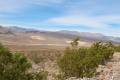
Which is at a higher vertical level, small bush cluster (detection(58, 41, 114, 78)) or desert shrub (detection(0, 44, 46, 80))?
desert shrub (detection(0, 44, 46, 80))

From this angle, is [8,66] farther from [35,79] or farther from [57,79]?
[57,79]

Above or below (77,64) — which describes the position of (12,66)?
above

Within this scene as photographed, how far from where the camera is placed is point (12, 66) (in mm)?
15086

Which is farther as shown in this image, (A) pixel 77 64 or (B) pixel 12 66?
(A) pixel 77 64

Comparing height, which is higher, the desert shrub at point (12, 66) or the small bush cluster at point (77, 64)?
the desert shrub at point (12, 66)

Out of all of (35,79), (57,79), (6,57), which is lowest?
(57,79)

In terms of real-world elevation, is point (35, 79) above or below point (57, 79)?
above

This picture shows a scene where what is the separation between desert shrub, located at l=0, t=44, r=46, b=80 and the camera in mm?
14828

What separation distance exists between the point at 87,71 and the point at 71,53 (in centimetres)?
282

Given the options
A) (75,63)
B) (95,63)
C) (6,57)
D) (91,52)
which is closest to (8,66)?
(6,57)

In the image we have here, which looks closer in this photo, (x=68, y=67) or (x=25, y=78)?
(x=25, y=78)

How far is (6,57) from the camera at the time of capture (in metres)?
15.2

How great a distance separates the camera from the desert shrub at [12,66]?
1483 cm

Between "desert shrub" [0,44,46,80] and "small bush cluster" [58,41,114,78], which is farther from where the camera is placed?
"small bush cluster" [58,41,114,78]
